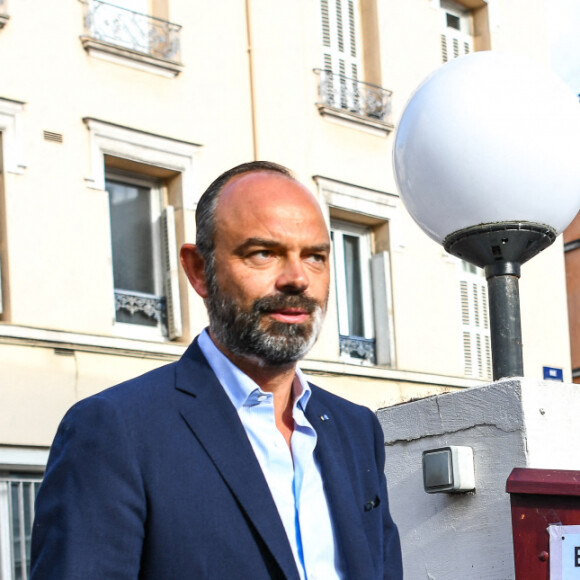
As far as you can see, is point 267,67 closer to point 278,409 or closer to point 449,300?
point 449,300

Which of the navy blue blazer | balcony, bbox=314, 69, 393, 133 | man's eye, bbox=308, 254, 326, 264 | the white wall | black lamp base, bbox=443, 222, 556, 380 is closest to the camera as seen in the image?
the navy blue blazer

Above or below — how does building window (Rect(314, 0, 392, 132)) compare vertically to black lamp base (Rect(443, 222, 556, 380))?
above

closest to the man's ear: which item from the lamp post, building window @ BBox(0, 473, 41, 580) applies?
the lamp post

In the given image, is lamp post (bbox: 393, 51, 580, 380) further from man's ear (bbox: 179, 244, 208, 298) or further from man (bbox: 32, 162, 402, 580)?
man's ear (bbox: 179, 244, 208, 298)

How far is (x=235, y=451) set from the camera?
2176 millimetres

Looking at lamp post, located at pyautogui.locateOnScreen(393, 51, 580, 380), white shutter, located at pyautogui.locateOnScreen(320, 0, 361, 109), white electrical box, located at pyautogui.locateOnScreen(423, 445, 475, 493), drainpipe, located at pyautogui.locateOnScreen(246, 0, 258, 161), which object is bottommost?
white electrical box, located at pyautogui.locateOnScreen(423, 445, 475, 493)

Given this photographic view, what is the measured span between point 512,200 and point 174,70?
9.22 m

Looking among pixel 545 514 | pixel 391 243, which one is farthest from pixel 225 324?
pixel 391 243

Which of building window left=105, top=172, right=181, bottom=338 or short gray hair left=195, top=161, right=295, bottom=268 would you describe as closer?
short gray hair left=195, top=161, right=295, bottom=268

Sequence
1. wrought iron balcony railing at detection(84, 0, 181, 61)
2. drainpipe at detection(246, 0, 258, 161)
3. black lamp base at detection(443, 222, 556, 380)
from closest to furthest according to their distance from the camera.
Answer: black lamp base at detection(443, 222, 556, 380) < wrought iron balcony railing at detection(84, 0, 181, 61) < drainpipe at detection(246, 0, 258, 161)

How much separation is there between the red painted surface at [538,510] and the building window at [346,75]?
10.9m

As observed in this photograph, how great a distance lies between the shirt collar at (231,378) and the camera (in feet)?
7.48

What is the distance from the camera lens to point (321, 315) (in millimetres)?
2285

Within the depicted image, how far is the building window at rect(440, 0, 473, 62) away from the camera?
15453mm
